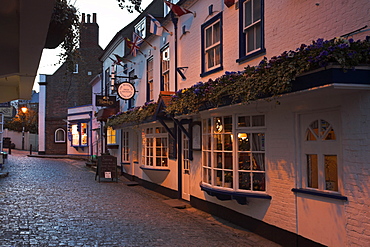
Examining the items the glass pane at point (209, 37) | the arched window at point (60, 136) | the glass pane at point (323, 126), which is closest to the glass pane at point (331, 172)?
the glass pane at point (323, 126)

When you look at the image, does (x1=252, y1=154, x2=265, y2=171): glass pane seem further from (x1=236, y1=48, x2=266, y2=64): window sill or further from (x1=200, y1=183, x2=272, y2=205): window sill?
(x1=236, y1=48, x2=266, y2=64): window sill

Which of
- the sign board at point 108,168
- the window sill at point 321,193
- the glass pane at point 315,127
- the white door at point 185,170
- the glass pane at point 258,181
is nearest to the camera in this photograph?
the window sill at point 321,193

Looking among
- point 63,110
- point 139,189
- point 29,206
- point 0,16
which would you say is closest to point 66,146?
point 63,110

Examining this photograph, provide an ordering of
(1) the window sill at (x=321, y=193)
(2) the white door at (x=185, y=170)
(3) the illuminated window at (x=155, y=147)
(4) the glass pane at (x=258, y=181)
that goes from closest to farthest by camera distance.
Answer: (1) the window sill at (x=321, y=193) < (4) the glass pane at (x=258, y=181) < (2) the white door at (x=185, y=170) < (3) the illuminated window at (x=155, y=147)

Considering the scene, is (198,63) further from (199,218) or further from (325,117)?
(325,117)

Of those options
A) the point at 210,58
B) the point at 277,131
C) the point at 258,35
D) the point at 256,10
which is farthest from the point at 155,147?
the point at 277,131

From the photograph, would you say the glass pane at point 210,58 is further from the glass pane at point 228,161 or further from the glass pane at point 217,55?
the glass pane at point 228,161

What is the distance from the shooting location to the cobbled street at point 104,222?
7.82m

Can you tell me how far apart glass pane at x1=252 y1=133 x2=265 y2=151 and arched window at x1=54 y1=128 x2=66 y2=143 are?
3449 cm

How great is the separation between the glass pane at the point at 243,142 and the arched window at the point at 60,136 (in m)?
34.1

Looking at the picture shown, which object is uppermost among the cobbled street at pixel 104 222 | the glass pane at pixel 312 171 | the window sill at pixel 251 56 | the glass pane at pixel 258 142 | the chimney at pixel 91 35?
the chimney at pixel 91 35

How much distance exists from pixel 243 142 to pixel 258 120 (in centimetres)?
60

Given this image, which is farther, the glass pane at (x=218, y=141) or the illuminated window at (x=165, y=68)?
the illuminated window at (x=165, y=68)

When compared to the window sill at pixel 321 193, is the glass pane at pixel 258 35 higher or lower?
higher
